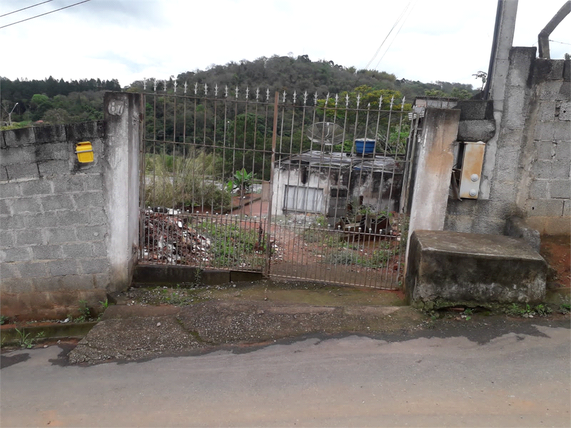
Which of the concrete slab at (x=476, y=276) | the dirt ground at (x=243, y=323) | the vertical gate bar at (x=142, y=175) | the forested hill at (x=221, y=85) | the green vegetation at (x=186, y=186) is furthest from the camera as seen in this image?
the forested hill at (x=221, y=85)

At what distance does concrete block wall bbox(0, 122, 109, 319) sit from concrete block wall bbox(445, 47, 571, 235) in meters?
4.15

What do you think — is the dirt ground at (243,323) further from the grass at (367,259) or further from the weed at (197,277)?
the grass at (367,259)

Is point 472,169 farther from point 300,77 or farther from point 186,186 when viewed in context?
point 300,77

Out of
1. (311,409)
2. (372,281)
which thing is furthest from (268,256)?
(311,409)

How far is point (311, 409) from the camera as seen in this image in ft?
9.46

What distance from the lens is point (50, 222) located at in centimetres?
465

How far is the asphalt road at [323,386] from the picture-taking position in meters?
2.82

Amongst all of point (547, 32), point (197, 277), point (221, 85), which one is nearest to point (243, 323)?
point (197, 277)

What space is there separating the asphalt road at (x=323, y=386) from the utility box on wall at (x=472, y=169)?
159cm

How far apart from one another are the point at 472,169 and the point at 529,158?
67cm

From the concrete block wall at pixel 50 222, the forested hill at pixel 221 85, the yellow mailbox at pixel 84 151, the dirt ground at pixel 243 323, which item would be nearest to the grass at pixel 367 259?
the dirt ground at pixel 243 323

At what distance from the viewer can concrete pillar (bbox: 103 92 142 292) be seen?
4559 millimetres

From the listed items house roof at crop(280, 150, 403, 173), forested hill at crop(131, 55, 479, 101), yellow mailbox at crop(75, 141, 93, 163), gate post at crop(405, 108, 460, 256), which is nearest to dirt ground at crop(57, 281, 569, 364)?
gate post at crop(405, 108, 460, 256)

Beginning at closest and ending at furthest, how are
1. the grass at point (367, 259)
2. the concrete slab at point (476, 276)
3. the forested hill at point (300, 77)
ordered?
the concrete slab at point (476, 276) < the grass at point (367, 259) < the forested hill at point (300, 77)
